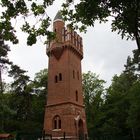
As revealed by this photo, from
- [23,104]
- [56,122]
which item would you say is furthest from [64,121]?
[23,104]

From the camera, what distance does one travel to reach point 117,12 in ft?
29.4

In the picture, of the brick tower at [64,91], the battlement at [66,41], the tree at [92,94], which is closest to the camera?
the brick tower at [64,91]

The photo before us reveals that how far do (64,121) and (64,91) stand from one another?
306 cm

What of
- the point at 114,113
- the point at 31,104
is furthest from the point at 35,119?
the point at 114,113

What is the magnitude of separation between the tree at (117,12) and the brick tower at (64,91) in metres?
21.3

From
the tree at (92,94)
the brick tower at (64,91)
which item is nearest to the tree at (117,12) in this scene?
the brick tower at (64,91)

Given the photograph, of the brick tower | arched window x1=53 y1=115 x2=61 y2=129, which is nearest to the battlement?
the brick tower

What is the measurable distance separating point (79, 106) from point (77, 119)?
2.04 metres

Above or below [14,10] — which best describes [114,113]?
above

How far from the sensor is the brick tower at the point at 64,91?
30328 mm

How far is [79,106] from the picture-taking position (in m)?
32.7

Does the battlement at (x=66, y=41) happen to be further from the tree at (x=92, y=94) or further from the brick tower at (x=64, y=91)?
the tree at (x=92, y=94)

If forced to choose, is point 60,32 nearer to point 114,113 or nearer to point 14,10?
point 114,113

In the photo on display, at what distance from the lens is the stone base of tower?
29.9 metres
